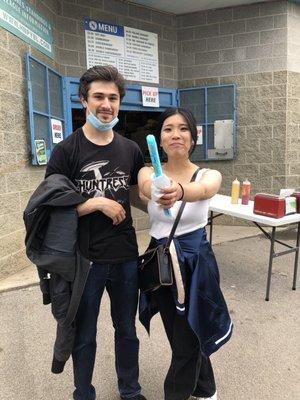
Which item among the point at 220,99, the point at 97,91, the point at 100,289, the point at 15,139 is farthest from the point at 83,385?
the point at 220,99

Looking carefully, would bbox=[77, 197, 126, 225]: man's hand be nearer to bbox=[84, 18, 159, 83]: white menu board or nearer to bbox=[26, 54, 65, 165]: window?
bbox=[26, 54, 65, 165]: window

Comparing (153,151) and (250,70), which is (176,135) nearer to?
(153,151)

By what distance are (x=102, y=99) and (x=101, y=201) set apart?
48cm

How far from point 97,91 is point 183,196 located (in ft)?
2.14

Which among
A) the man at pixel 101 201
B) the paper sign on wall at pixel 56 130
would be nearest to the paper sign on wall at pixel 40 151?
Result: the paper sign on wall at pixel 56 130

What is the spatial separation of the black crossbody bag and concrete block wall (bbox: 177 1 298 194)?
4.75 m

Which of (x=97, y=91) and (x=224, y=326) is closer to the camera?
(x=97, y=91)

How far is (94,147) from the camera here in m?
1.82

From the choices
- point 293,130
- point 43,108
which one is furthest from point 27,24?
point 293,130

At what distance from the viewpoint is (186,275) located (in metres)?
1.89

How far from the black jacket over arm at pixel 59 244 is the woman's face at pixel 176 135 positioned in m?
0.49

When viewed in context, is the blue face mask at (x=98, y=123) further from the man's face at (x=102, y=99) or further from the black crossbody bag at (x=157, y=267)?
the black crossbody bag at (x=157, y=267)

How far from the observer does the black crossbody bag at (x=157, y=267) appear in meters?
1.83

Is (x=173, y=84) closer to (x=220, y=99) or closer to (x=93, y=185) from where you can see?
(x=220, y=99)
